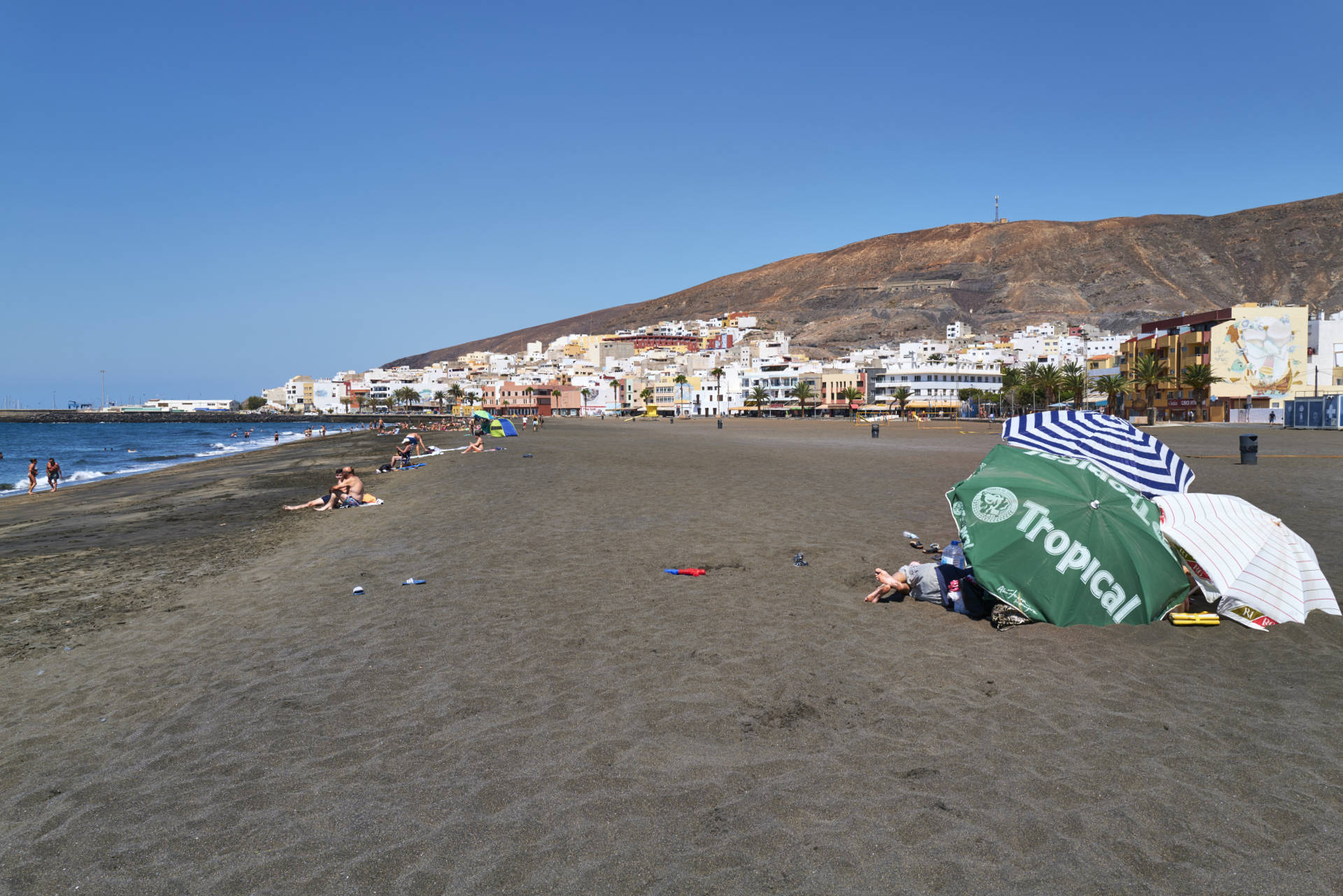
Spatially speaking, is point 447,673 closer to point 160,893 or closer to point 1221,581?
point 160,893

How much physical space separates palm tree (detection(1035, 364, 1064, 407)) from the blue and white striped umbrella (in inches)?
3407

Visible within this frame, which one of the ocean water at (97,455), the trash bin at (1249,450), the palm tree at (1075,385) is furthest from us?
the palm tree at (1075,385)

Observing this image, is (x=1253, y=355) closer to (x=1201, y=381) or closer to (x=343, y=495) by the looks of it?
(x=1201, y=381)

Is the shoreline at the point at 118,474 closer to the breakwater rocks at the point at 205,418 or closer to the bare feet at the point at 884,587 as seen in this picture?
the bare feet at the point at 884,587

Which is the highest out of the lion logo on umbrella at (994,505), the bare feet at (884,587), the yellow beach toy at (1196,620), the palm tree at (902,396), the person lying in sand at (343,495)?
the lion logo on umbrella at (994,505)

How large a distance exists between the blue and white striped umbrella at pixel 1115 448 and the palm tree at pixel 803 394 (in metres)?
114

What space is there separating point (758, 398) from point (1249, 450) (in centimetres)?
10663

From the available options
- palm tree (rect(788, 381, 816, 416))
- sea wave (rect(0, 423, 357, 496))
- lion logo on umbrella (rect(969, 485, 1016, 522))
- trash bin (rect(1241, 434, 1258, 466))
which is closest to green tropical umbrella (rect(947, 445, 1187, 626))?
lion logo on umbrella (rect(969, 485, 1016, 522))

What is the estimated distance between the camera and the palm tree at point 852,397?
117 m

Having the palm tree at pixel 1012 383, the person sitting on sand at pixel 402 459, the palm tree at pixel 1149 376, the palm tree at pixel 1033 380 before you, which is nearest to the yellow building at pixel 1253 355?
the palm tree at pixel 1149 376

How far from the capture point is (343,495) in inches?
612

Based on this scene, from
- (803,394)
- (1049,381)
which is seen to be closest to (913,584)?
(1049,381)

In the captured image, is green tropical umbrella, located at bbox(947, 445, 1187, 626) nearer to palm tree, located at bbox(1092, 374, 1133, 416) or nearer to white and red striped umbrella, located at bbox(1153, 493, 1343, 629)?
white and red striped umbrella, located at bbox(1153, 493, 1343, 629)

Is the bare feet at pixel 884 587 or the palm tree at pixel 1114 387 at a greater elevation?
the bare feet at pixel 884 587
